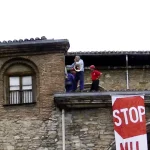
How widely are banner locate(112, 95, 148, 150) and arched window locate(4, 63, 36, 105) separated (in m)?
2.98

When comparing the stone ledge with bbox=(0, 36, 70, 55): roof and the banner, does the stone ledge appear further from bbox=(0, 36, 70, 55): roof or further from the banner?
bbox=(0, 36, 70, 55): roof

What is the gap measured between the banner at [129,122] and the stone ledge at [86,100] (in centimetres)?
31

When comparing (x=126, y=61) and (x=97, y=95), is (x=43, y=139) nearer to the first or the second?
(x=97, y=95)

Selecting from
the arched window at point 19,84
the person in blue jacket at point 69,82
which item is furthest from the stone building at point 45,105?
the person in blue jacket at point 69,82

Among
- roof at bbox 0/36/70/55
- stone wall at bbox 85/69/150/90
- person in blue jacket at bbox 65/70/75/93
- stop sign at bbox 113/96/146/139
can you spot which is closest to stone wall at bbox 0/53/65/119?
roof at bbox 0/36/70/55

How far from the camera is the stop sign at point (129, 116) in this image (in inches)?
800

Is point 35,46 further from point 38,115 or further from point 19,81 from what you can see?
point 38,115

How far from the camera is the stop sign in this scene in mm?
20312

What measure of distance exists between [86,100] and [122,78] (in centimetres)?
888

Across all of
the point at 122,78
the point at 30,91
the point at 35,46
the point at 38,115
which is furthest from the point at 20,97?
the point at 122,78

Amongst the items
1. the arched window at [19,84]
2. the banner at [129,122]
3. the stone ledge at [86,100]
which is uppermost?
the arched window at [19,84]

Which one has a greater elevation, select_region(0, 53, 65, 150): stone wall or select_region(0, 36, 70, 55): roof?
select_region(0, 36, 70, 55): roof

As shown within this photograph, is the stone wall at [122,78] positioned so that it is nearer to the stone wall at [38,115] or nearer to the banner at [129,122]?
the stone wall at [38,115]

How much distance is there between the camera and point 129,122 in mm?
20422
